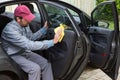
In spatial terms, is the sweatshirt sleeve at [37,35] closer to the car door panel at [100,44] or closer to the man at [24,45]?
the man at [24,45]

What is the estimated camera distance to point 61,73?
5184mm

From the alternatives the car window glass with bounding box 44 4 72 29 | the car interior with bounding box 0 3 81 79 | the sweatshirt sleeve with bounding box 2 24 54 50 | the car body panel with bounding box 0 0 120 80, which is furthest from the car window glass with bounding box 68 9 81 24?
the sweatshirt sleeve with bounding box 2 24 54 50

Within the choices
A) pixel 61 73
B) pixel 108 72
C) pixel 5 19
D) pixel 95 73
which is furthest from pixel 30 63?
pixel 95 73

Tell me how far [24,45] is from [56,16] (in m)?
1.18

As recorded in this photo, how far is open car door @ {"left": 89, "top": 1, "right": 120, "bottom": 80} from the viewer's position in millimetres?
5391

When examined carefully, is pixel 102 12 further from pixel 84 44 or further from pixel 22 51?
pixel 22 51

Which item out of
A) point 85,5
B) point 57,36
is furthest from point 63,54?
point 85,5

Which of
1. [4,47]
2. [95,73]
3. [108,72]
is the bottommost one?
[95,73]

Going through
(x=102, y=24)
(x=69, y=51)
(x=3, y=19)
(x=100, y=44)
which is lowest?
(x=100, y=44)

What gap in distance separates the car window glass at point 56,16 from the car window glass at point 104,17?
709 millimetres

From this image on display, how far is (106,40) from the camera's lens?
18.2 feet

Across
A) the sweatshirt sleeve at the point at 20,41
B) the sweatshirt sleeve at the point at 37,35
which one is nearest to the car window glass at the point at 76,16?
the sweatshirt sleeve at the point at 37,35

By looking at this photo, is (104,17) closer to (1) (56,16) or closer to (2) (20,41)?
(1) (56,16)

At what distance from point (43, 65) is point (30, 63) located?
26 centimetres
